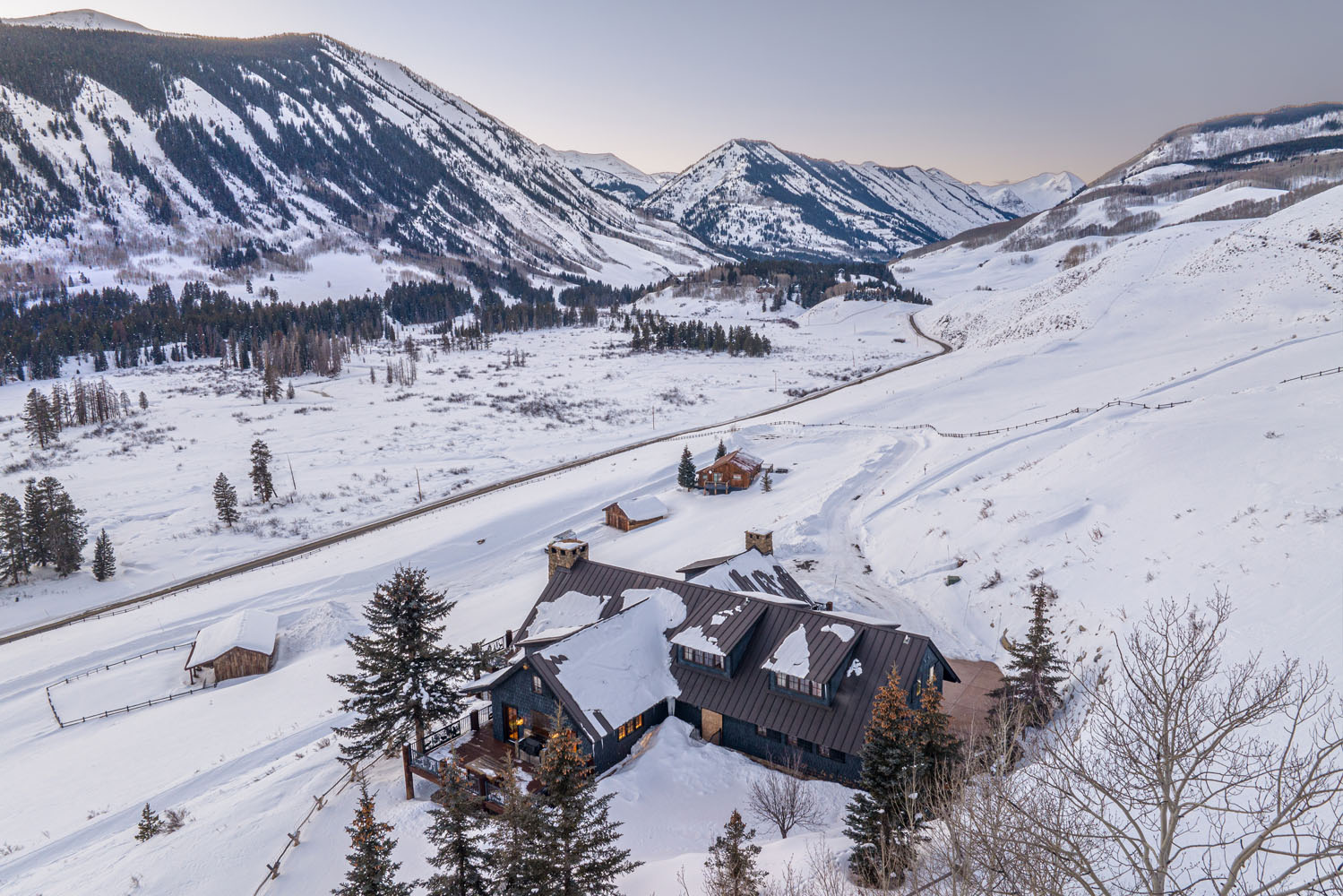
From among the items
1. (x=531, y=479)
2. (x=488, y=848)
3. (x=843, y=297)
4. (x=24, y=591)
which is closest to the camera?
(x=488, y=848)

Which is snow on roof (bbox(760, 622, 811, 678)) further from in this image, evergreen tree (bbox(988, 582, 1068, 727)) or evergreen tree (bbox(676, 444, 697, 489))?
evergreen tree (bbox(676, 444, 697, 489))

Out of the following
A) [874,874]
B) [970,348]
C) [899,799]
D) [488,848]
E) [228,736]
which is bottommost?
[228,736]

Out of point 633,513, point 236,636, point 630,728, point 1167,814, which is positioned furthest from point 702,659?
point 236,636

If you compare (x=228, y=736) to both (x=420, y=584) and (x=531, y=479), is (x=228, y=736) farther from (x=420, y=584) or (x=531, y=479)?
(x=531, y=479)

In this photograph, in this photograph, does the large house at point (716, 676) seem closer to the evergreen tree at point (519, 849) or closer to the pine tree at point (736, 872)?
the pine tree at point (736, 872)

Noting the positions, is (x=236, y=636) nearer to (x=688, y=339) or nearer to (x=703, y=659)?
(x=703, y=659)

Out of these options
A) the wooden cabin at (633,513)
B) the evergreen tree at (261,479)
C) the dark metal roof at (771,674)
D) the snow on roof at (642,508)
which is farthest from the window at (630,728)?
the evergreen tree at (261,479)

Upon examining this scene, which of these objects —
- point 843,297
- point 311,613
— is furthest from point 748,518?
point 843,297

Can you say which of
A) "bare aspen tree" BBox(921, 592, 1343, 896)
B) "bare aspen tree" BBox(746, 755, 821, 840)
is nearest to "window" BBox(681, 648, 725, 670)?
"bare aspen tree" BBox(746, 755, 821, 840)
